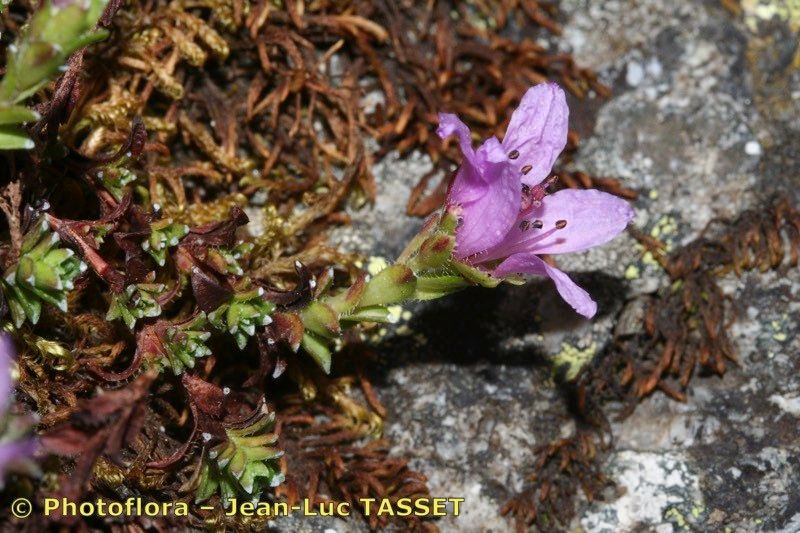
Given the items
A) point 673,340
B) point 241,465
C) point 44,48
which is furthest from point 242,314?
point 673,340

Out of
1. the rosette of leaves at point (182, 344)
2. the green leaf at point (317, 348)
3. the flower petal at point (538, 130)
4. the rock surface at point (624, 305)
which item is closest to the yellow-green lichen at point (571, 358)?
the rock surface at point (624, 305)

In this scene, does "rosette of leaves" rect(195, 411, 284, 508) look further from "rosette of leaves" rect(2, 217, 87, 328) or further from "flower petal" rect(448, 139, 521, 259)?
"flower petal" rect(448, 139, 521, 259)

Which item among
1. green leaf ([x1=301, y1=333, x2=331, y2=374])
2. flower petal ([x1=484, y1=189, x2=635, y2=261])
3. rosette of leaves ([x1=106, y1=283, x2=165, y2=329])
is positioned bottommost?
green leaf ([x1=301, y1=333, x2=331, y2=374])

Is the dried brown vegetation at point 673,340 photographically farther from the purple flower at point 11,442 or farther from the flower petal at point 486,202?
the purple flower at point 11,442

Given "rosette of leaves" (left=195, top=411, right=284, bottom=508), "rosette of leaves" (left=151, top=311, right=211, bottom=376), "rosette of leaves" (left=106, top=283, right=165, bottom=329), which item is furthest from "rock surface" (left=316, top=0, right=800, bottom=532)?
"rosette of leaves" (left=106, top=283, right=165, bottom=329)

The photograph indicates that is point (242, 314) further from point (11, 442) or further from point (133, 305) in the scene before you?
point (11, 442)

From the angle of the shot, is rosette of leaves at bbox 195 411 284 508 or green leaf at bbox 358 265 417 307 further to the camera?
green leaf at bbox 358 265 417 307
